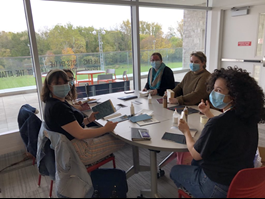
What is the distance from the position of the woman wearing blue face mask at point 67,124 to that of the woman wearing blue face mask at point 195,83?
107 centimetres

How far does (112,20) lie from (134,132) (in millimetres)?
2575

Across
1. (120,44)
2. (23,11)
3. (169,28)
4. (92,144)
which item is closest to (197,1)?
(169,28)

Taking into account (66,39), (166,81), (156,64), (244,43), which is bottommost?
(166,81)

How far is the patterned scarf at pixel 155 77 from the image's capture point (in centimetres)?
312

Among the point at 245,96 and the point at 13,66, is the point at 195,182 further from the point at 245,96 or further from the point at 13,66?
the point at 13,66

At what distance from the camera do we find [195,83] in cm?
257

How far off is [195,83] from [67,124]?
5.55 feet

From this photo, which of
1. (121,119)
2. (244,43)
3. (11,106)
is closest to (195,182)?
(121,119)

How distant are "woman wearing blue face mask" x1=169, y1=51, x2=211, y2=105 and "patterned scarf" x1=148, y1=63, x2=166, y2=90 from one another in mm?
469

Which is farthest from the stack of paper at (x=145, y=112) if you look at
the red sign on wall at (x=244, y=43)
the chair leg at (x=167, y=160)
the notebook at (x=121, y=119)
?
the red sign on wall at (x=244, y=43)

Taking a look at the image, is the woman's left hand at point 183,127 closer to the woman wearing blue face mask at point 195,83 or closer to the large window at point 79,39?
the woman wearing blue face mask at point 195,83

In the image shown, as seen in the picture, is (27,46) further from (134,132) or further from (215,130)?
(215,130)

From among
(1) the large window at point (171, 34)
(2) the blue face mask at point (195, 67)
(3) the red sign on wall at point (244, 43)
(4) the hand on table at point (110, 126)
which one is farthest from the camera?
(3) the red sign on wall at point (244, 43)

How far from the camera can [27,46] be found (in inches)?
115
